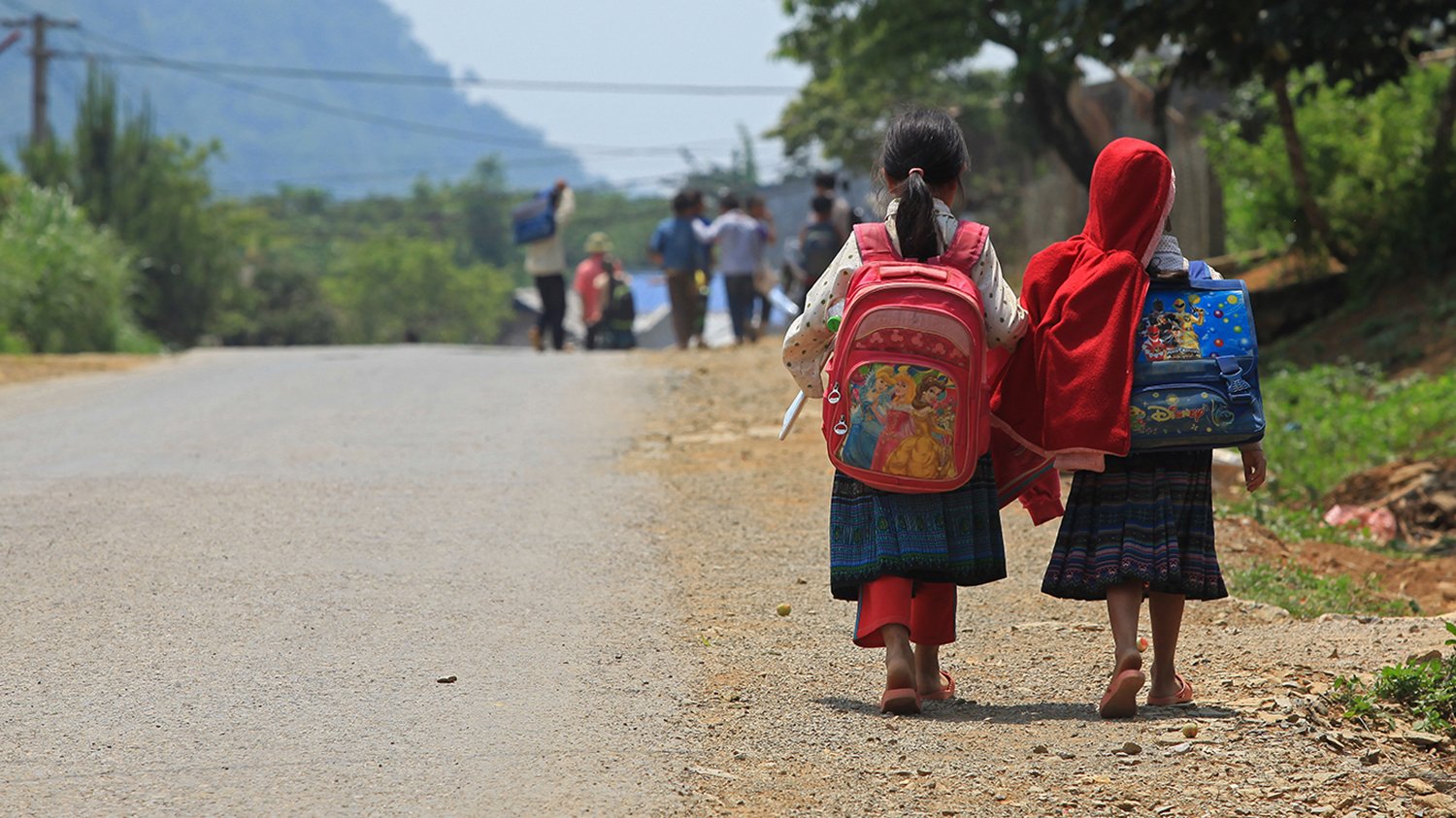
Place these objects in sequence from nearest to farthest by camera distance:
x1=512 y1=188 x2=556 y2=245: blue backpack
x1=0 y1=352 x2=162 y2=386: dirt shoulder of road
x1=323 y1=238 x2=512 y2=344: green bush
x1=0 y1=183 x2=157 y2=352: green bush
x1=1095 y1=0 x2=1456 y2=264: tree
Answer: x1=1095 y1=0 x2=1456 y2=264: tree → x1=0 y1=352 x2=162 y2=386: dirt shoulder of road → x1=512 y1=188 x2=556 y2=245: blue backpack → x1=0 y1=183 x2=157 y2=352: green bush → x1=323 y1=238 x2=512 y2=344: green bush

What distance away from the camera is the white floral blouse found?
4.74 m

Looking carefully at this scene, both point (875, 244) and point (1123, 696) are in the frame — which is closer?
point (1123, 696)

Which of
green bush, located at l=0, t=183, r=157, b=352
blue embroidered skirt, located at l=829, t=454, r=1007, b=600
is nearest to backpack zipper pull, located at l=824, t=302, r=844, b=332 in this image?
blue embroidered skirt, located at l=829, t=454, r=1007, b=600

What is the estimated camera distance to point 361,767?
4027 millimetres

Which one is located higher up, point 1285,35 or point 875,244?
point 1285,35

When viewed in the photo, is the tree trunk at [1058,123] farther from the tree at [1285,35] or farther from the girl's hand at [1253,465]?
the girl's hand at [1253,465]

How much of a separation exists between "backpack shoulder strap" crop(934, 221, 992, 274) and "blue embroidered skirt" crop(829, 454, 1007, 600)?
0.56m

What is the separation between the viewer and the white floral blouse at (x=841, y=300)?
4738 millimetres

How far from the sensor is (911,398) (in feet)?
15.2

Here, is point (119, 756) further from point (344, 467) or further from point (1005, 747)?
point (344, 467)

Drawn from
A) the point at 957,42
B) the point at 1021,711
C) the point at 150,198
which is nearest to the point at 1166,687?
the point at 1021,711

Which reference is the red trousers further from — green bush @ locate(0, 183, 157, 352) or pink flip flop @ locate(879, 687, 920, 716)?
green bush @ locate(0, 183, 157, 352)

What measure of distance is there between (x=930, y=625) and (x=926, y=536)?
0.30 metres

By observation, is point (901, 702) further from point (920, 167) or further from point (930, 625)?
point (920, 167)
